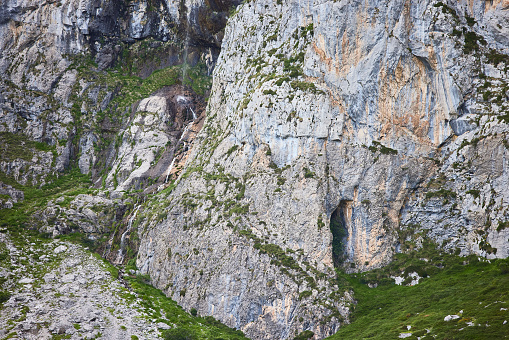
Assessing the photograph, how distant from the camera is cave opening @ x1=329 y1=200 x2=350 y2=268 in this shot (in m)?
60.5

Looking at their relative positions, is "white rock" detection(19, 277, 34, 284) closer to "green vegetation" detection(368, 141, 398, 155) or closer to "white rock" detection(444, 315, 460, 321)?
"green vegetation" detection(368, 141, 398, 155)

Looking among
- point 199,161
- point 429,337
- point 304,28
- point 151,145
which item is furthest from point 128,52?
point 429,337

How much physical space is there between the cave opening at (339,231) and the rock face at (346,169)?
16 centimetres

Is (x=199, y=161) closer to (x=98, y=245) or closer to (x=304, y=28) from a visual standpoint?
(x=98, y=245)

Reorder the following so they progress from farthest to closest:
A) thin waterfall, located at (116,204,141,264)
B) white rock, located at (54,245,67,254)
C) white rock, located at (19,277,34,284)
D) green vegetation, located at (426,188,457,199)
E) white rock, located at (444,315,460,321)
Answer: thin waterfall, located at (116,204,141,264)
white rock, located at (54,245,67,254)
green vegetation, located at (426,188,457,199)
white rock, located at (19,277,34,284)
white rock, located at (444,315,460,321)

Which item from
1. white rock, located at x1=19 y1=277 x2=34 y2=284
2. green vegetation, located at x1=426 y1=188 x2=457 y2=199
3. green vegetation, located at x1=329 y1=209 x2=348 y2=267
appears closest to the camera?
white rock, located at x1=19 y1=277 x2=34 y2=284

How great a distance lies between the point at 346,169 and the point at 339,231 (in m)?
9.02

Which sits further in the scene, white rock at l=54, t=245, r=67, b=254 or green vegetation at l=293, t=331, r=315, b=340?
white rock at l=54, t=245, r=67, b=254

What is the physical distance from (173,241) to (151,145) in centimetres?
2804

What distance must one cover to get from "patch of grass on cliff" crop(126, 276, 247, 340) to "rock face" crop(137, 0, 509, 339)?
4.73ft

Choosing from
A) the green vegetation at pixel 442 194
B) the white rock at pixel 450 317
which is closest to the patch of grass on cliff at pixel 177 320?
the white rock at pixel 450 317

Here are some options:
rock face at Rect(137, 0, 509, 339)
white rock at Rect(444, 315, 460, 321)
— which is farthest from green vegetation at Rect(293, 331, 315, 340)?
white rock at Rect(444, 315, 460, 321)

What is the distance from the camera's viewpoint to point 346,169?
62.2 metres

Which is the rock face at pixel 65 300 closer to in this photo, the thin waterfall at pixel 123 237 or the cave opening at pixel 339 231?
the thin waterfall at pixel 123 237
